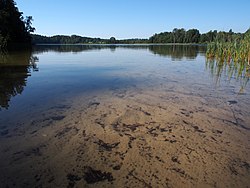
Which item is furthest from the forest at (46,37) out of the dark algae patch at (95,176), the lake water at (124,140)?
the dark algae patch at (95,176)

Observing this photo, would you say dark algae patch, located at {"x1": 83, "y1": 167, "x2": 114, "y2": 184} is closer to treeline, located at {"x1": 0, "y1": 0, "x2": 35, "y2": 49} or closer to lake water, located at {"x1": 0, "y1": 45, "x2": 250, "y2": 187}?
lake water, located at {"x1": 0, "y1": 45, "x2": 250, "y2": 187}

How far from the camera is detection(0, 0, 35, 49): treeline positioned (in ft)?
96.6

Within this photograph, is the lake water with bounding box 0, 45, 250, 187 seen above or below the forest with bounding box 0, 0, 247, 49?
below

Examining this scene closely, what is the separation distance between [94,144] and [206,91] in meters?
4.59

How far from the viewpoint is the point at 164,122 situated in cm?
405

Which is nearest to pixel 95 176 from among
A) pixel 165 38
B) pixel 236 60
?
pixel 236 60

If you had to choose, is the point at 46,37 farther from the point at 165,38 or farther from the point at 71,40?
the point at 165,38

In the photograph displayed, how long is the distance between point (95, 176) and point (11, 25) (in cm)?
4326

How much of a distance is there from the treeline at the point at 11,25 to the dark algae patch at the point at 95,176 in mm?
26317

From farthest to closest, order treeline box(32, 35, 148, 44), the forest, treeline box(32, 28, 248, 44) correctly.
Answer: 1. treeline box(32, 35, 148, 44)
2. treeline box(32, 28, 248, 44)
3. the forest

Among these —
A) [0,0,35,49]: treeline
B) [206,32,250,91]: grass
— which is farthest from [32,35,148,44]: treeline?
[206,32,250,91]: grass

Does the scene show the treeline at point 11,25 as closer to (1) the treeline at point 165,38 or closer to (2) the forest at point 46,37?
(2) the forest at point 46,37

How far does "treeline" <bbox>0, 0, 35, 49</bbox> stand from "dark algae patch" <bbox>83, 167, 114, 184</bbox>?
26.3m

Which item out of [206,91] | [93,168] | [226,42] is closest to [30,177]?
[93,168]
